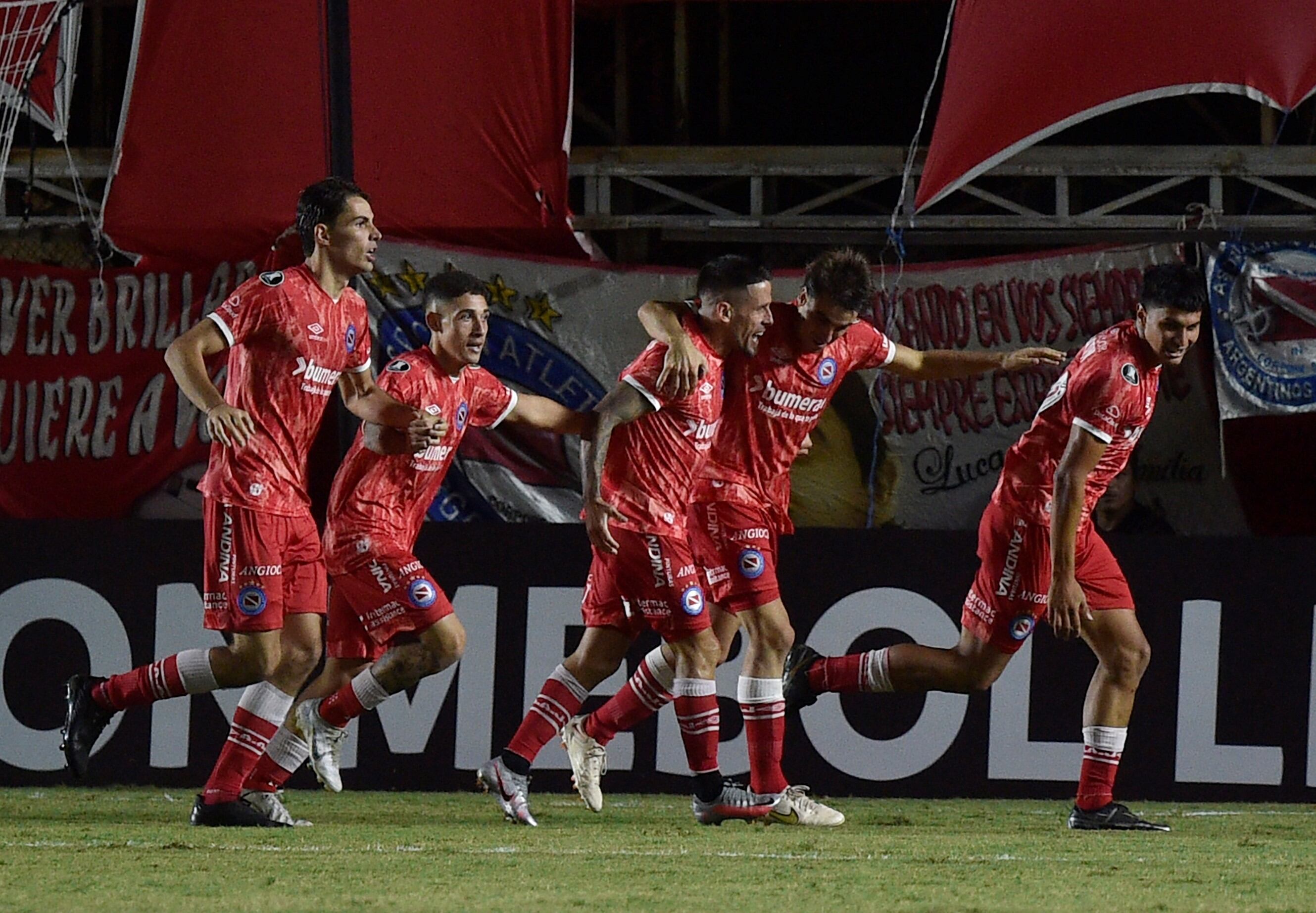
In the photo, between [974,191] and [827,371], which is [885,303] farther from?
[827,371]

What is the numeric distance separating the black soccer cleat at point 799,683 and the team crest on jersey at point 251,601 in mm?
2129

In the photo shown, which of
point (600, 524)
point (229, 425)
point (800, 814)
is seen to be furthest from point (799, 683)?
point (229, 425)

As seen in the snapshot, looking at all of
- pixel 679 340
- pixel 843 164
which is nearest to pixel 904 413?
pixel 843 164

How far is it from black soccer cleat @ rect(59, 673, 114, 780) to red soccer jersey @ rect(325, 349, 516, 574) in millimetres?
942

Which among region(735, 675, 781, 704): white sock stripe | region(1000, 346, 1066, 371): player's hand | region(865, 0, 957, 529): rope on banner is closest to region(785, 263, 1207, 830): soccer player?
region(1000, 346, 1066, 371): player's hand

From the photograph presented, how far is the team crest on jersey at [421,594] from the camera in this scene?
7160 millimetres

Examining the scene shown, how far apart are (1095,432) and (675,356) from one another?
1456 millimetres

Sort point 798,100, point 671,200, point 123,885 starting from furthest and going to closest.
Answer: point 798,100 < point 671,200 < point 123,885

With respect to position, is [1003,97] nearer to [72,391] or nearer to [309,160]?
[309,160]

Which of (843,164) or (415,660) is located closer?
(415,660)

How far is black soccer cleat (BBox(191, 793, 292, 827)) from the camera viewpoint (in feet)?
21.9

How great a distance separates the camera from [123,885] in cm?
510

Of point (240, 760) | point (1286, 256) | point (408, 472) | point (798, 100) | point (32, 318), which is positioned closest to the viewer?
A: point (240, 760)

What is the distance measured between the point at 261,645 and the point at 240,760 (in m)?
0.38
